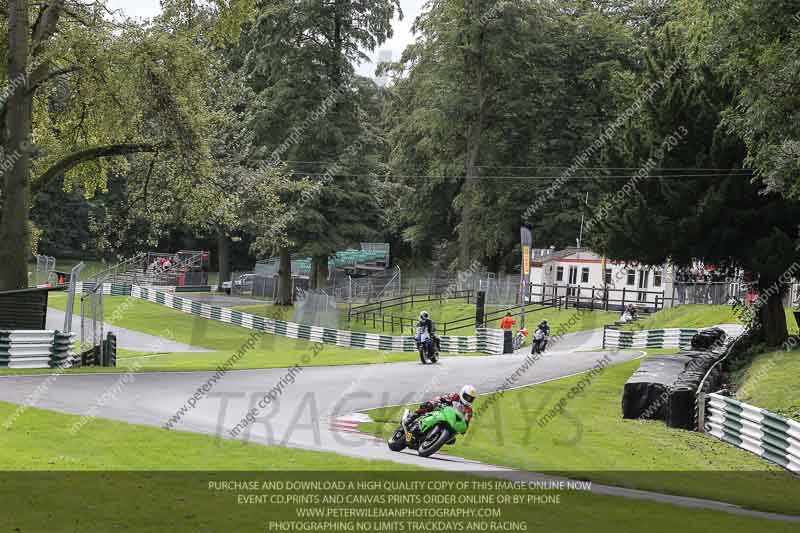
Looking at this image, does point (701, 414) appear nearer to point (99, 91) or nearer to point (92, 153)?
point (92, 153)

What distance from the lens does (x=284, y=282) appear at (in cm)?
5728

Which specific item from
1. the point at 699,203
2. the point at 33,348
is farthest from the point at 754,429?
the point at 33,348

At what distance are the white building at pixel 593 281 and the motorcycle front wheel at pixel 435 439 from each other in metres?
38.9

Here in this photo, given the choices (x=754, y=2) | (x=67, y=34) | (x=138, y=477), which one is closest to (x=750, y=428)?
(x=754, y=2)

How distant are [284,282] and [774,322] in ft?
109

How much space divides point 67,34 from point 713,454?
1817cm

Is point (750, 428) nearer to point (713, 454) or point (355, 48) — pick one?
point (713, 454)

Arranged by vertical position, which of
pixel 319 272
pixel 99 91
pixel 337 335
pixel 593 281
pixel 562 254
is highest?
pixel 99 91

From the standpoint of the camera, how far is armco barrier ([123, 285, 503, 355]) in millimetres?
41875

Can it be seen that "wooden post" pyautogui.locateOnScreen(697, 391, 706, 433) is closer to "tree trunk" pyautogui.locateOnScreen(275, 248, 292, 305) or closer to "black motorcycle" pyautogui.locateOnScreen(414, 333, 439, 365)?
"black motorcycle" pyautogui.locateOnScreen(414, 333, 439, 365)

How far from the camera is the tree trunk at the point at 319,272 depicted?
189ft

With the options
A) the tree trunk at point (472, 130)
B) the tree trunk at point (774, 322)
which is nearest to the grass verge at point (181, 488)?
the tree trunk at point (774, 322)

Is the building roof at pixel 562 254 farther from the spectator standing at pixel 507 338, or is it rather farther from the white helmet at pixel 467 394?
the white helmet at pixel 467 394

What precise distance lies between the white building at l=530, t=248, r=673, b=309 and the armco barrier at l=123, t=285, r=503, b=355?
42.7ft
